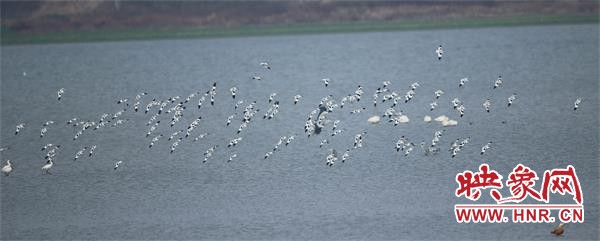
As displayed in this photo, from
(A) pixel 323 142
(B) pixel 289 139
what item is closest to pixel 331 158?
(A) pixel 323 142

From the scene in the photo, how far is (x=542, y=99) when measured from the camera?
44500 mm

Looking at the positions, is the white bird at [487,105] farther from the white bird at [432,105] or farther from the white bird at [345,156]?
the white bird at [345,156]

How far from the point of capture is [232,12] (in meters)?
68.8

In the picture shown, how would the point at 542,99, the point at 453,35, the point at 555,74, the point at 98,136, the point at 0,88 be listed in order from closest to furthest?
1. the point at 98,136
2. the point at 542,99
3. the point at 555,74
4. the point at 0,88
5. the point at 453,35

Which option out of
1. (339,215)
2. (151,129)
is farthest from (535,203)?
(151,129)

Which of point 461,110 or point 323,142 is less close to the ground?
point 461,110

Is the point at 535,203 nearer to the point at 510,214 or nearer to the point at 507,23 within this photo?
the point at 510,214

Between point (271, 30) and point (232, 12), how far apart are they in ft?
14.8

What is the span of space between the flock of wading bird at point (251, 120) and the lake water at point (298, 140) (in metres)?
0.32

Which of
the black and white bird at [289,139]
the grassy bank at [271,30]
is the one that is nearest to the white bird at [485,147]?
the black and white bird at [289,139]

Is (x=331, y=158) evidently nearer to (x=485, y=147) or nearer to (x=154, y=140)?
(x=485, y=147)

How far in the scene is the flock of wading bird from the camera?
3736 cm

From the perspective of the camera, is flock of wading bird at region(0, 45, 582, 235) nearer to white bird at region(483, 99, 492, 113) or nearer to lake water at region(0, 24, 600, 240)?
white bird at region(483, 99, 492, 113)

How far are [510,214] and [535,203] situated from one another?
1.33 metres
